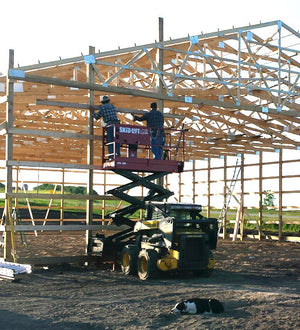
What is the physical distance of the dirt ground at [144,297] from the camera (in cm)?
769

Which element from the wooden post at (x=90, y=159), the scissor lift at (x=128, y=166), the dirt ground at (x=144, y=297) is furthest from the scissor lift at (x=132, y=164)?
the dirt ground at (x=144, y=297)

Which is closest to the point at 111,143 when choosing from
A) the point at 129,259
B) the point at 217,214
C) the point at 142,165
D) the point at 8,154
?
the point at 142,165

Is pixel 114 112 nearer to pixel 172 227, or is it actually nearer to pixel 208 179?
pixel 172 227

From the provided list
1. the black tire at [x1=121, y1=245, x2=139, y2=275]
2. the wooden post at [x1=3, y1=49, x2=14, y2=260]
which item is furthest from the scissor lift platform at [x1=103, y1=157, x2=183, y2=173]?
the wooden post at [x1=3, y1=49, x2=14, y2=260]

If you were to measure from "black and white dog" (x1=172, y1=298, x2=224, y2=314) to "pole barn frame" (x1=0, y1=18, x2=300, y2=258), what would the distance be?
21.4 ft

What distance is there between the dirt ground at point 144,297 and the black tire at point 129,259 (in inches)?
10.3

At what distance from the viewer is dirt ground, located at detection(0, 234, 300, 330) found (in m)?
7.69

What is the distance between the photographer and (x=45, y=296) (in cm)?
989

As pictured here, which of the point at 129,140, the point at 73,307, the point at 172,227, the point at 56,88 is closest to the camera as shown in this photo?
the point at 73,307

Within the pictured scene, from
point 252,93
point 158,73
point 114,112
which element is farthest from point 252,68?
point 114,112

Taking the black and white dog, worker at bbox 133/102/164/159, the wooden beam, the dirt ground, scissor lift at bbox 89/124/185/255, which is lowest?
the dirt ground

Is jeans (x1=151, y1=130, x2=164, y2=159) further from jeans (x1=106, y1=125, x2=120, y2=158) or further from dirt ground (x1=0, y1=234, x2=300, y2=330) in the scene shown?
dirt ground (x1=0, y1=234, x2=300, y2=330)

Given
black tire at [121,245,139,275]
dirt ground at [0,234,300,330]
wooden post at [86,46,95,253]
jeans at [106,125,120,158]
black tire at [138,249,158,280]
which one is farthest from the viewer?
wooden post at [86,46,95,253]

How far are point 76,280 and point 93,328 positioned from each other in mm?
4616
